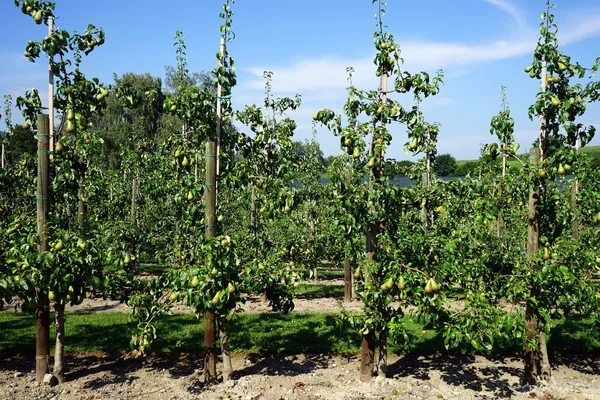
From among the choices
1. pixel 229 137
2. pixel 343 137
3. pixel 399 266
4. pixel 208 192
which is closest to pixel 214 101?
pixel 229 137

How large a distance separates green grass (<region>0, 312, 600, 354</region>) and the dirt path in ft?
1.34

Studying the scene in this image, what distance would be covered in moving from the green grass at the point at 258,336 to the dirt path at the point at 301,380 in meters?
0.41

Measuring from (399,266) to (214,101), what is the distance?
11.2ft

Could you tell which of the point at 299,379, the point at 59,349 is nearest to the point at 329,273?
the point at 299,379

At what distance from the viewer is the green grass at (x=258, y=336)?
9047mm

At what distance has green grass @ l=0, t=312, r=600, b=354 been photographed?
905 centimetres

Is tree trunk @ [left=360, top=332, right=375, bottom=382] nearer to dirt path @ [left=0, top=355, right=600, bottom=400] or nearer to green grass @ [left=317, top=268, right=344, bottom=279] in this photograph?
dirt path @ [left=0, top=355, right=600, bottom=400]

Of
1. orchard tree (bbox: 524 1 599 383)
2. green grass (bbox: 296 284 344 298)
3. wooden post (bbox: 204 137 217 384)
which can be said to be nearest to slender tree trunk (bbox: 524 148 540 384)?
orchard tree (bbox: 524 1 599 383)

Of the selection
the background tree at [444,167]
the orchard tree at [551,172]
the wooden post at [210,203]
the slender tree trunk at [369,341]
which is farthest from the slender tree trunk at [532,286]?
the background tree at [444,167]

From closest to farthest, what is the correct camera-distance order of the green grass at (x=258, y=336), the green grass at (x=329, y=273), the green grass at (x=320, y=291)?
the green grass at (x=258, y=336) < the green grass at (x=320, y=291) < the green grass at (x=329, y=273)

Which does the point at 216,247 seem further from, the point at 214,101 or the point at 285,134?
the point at 285,134

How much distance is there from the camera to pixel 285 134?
8.26 m

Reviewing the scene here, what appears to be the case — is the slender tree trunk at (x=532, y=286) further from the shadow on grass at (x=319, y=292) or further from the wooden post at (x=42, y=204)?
the shadow on grass at (x=319, y=292)

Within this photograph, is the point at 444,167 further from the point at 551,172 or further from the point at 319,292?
the point at 551,172
